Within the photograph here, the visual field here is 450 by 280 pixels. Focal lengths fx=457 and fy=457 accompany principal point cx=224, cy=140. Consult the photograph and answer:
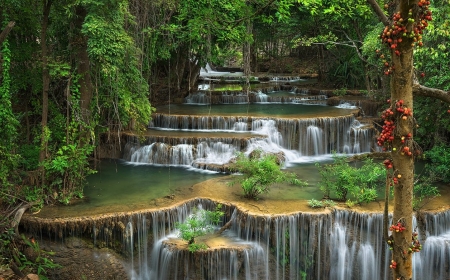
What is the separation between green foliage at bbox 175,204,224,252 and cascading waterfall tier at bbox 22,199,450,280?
28cm

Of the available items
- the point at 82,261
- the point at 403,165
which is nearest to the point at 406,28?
the point at 403,165

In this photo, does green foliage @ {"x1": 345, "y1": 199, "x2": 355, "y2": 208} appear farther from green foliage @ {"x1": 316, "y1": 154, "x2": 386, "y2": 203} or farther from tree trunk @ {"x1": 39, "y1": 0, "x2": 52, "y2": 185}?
tree trunk @ {"x1": 39, "y1": 0, "x2": 52, "y2": 185}

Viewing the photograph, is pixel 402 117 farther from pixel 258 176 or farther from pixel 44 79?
pixel 44 79

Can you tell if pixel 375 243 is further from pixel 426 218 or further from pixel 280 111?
pixel 280 111

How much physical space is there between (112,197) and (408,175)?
7.76 m

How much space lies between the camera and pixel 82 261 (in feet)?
27.7

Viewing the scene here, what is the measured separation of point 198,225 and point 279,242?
161cm

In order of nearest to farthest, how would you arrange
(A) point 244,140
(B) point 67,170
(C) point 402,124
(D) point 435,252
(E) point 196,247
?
1. (C) point 402,124
2. (E) point 196,247
3. (D) point 435,252
4. (B) point 67,170
5. (A) point 244,140

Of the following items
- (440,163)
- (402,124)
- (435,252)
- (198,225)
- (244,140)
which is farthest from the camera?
(244,140)

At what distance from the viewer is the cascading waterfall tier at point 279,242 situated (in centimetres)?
845

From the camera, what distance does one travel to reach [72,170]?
9625mm

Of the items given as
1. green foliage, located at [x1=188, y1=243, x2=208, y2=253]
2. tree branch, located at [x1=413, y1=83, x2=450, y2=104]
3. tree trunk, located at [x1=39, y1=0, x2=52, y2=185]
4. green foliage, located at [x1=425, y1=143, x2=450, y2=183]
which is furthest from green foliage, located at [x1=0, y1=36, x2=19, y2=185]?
green foliage, located at [x1=425, y1=143, x2=450, y2=183]

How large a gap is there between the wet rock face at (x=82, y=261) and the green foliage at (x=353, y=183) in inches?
175

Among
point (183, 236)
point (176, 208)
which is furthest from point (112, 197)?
point (183, 236)
